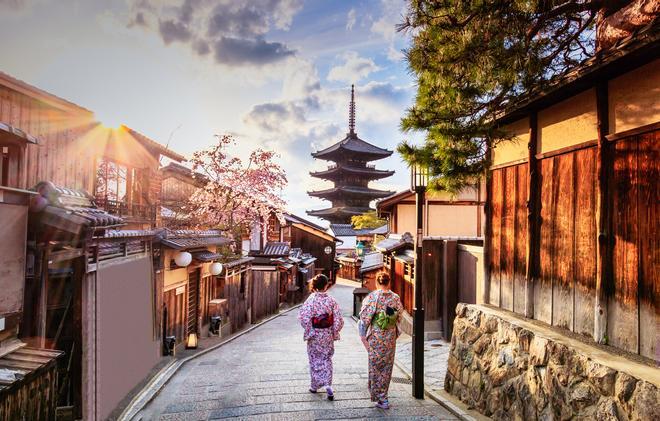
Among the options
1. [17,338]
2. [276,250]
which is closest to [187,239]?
[17,338]

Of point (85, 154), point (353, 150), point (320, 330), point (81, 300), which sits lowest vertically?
point (320, 330)

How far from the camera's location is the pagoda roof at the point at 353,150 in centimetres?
4412

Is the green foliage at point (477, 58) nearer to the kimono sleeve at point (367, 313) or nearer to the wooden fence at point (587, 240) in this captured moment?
the wooden fence at point (587, 240)

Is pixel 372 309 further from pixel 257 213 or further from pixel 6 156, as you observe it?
pixel 257 213

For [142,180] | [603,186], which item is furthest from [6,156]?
[603,186]

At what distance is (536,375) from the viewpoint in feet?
14.2

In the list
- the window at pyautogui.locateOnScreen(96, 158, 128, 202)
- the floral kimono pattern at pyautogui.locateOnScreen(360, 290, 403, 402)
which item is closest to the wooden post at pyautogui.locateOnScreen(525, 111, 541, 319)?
the floral kimono pattern at pyautogui.locateOnScreen(360, 290, 403, 402)

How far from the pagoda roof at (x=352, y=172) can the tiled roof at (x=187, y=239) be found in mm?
Result: 31071

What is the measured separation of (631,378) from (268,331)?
43.9ft

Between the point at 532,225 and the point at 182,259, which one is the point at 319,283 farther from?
the point at 182,259

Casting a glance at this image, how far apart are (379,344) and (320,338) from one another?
3.47ft

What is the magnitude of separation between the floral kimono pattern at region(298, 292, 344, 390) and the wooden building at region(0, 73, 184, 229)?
3.48m

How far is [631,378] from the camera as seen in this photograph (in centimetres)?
318

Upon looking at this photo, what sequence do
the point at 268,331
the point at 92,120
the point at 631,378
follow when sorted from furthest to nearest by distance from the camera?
the point at 268,331, the point at 92,120, the point at 631,378
